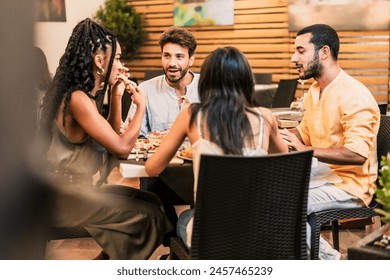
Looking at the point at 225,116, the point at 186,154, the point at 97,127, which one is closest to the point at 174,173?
the point at 186,154

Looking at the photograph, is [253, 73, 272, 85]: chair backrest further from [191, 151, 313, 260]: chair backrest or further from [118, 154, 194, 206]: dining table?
[191, 151, 313, 260]: chair backrest

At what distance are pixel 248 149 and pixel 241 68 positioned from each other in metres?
0.33

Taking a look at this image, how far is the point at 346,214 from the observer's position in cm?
332

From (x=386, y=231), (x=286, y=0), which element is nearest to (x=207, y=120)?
(x=386, y=231)

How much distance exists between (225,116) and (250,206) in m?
0.37

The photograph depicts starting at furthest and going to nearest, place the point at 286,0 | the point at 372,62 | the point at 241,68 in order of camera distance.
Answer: the point at 286,0
the point at 372,62
the point at 241,68

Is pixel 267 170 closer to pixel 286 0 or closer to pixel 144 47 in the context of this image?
pixel 286 0

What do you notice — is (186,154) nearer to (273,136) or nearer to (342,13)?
(273,136)

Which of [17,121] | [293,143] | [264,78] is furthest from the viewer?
[264,78]

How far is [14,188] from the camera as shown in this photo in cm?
156

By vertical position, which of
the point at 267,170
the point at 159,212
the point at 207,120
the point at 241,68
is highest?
the point at 241,68

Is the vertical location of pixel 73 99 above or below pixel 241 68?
below

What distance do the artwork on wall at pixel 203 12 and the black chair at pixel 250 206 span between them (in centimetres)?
775

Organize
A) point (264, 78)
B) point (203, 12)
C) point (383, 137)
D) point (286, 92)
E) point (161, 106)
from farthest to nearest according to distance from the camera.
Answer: point (203, 12) < point (264, 78) < point (286, 92) < point (161, 106) < point (383, 137)
